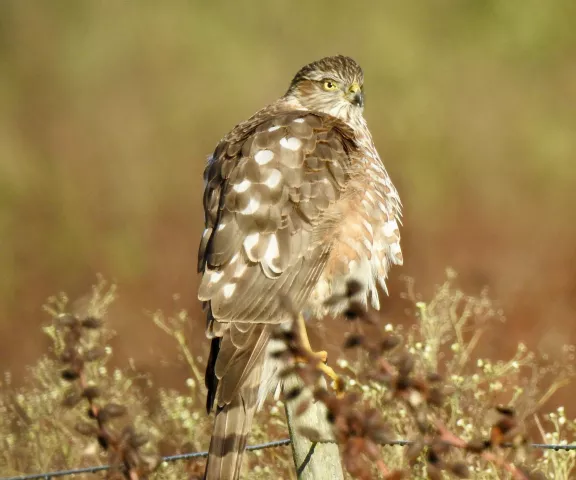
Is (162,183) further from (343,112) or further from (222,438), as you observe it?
(222,438)

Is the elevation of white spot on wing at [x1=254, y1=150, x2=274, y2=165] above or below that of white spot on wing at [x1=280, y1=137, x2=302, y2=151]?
below

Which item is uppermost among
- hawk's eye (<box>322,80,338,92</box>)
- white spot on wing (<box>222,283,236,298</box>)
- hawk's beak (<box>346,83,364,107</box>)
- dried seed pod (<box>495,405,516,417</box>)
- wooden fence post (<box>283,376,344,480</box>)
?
hawk's eye (<box>322,80,338,92</box>)

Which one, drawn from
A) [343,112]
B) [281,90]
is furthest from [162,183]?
[343,112]

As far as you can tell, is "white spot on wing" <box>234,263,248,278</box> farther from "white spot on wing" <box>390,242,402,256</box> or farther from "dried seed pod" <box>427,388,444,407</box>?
"dried seed pod" <box>427,388,444,407</box>

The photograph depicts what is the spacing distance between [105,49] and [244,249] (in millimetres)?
8393

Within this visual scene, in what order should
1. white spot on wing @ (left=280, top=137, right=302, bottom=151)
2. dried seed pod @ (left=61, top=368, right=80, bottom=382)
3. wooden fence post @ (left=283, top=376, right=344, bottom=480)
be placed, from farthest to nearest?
white spot on wing @ (left=280, top=137, right=302, bottom=151), wooden fence post @ (left=283, top=376, right=344, bottom=480), dried seed pod @ (left=61, top=368, right=80, bottom=382)

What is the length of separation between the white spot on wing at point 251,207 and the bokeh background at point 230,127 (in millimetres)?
4127

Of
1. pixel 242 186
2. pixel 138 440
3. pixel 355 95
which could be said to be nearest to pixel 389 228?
pixel 242 186

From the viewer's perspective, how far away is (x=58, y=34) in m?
11.7

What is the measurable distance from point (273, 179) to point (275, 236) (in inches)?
8.7

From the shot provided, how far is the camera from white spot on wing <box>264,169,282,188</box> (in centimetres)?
379

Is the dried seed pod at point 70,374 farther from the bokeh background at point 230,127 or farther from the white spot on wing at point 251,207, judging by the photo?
the bokeh background at point 230,127

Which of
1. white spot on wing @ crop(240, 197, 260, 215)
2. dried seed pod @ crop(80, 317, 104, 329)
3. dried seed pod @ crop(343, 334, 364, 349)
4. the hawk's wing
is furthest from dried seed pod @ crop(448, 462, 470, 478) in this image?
white spot on wing @ crop(240, 197, 260, 215)

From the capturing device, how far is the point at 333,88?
15.9 feet
